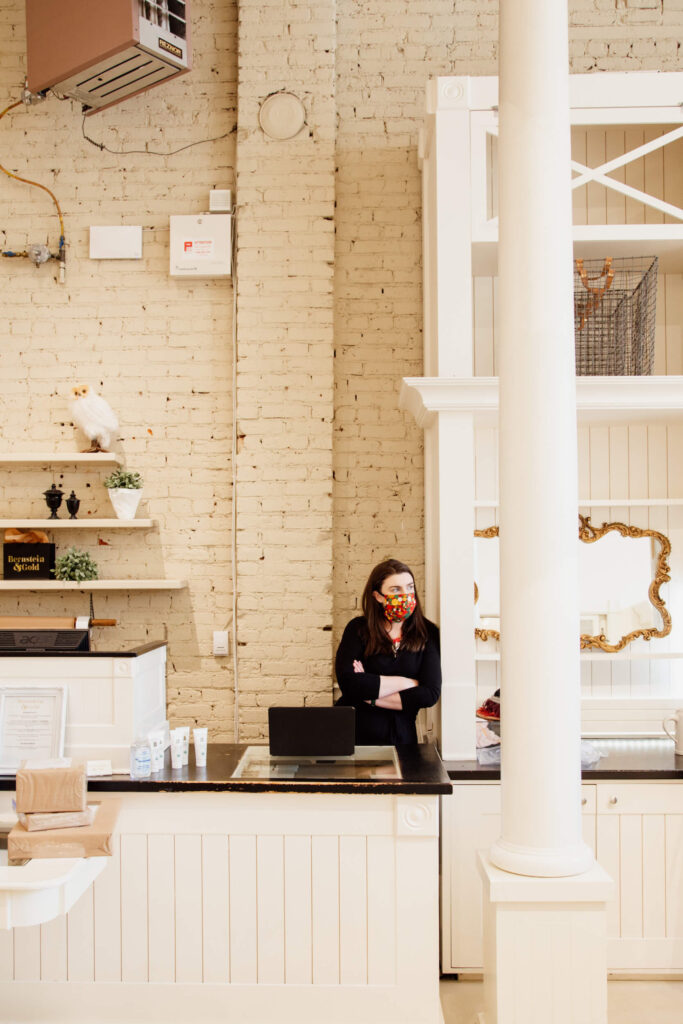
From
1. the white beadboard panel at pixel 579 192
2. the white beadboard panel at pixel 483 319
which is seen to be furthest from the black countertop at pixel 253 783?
the white beadboard panel at pixel 579 192

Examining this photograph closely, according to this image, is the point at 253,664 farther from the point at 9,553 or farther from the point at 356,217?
the point at 356,217

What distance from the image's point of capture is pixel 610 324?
3.85 m

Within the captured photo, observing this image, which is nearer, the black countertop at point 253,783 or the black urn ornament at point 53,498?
the black countertop at point 253,783

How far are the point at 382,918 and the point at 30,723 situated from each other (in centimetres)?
134

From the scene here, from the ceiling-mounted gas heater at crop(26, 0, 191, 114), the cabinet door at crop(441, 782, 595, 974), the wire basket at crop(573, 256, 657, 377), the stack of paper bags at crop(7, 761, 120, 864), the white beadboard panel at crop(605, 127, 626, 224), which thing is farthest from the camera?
the white beadboard panel at crop(605, 127, 626, 224)

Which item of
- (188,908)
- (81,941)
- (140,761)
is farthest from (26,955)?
(140,761)

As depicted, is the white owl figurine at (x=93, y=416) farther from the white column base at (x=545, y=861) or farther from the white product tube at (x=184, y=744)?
the white column base at (x=545, y=861)

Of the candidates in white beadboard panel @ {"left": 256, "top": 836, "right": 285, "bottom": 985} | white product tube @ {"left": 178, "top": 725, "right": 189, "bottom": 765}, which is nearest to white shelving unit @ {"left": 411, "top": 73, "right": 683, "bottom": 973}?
white beadboard panel @ {"left": 256, "top": 836, "right": 285, "bottom": 985}

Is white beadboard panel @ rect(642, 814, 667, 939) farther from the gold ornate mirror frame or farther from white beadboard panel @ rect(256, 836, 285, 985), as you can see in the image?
white beadboard panel @ rect(256, 836, 285, 985)

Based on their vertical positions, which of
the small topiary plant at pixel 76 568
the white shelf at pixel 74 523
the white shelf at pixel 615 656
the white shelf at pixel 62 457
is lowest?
the white shelf at pixel 615 656

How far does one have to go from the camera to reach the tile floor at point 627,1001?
3.14m

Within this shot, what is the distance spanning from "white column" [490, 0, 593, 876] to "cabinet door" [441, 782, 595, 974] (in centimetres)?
77

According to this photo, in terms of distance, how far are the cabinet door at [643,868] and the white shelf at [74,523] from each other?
2.30 meters

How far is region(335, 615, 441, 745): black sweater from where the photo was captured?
3473 millimetres
